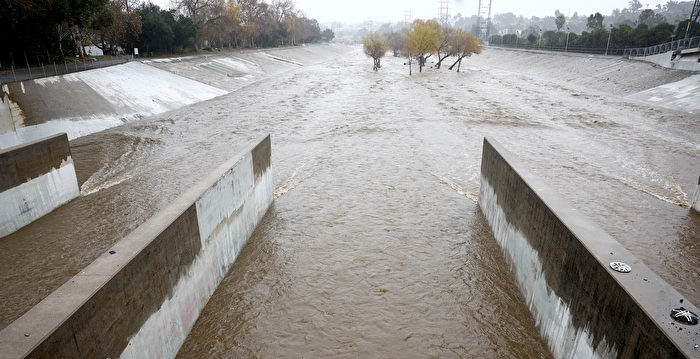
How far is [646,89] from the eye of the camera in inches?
1444

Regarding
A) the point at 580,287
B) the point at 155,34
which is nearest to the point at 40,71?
the point at 155,34

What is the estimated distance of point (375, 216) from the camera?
42.2 ft

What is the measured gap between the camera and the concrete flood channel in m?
7.91

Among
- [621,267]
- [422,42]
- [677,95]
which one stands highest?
[422,42]

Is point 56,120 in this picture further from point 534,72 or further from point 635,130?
point 534,72

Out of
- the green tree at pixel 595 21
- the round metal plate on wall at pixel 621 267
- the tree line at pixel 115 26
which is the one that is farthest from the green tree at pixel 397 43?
the round metal plate on wall at pixel 621 267

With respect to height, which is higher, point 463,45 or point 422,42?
point 422,42

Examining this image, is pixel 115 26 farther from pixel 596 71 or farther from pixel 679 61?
pixel 679 61

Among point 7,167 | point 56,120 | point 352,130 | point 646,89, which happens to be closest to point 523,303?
point 7,167

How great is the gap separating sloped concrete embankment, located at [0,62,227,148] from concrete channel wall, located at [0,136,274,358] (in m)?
15.8

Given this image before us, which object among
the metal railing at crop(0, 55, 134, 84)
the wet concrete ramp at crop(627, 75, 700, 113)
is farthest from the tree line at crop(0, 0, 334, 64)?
the wet concrete ramp at crop(627, 75, 700, 113)

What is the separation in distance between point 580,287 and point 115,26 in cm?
4831

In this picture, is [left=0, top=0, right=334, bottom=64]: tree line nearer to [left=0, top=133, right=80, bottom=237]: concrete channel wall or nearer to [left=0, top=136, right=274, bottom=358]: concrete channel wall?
[left=0, top=133, right=80, bottom=237]: concrete channel wall

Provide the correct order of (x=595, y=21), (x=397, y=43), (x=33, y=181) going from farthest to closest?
(x=397, y=43) → (x=595, y=21) → (x=33, y=181)
